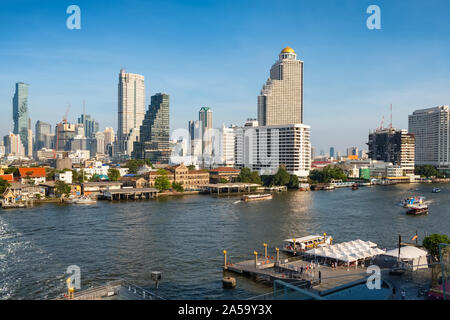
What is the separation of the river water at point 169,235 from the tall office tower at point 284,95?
100m

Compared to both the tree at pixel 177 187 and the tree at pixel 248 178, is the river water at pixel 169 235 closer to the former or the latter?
the tree at pixel 177 187

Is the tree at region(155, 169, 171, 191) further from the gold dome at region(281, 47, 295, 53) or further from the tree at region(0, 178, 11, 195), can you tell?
the gold dome at region(281, 47, 295, 53)

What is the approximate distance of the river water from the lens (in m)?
18.9

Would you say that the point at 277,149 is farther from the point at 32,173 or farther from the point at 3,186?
the point at 3,186

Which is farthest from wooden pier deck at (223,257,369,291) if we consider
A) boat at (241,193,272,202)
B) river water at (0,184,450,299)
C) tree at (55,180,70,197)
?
tree at (55,180,70,197)

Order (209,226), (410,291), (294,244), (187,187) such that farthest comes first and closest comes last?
(187,187), (209,226), (294,244), (410,291)

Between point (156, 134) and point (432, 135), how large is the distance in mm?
93218

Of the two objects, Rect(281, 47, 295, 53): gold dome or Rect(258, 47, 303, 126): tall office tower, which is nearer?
Rect(258, 47, 303, 126): tall office tower

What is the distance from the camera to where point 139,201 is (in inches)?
2032

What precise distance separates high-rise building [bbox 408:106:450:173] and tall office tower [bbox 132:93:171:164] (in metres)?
86.8

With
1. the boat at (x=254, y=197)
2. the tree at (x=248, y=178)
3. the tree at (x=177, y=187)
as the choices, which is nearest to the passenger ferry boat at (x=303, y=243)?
the boat at (x=254, y=197)

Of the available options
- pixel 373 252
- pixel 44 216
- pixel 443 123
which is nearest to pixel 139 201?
pixel 44 216

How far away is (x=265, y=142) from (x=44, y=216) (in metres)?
61.4
